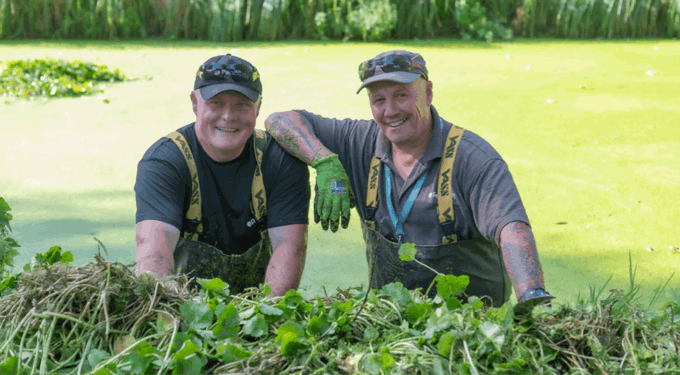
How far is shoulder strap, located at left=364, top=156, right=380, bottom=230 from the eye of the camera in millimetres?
2588

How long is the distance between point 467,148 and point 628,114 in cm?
415

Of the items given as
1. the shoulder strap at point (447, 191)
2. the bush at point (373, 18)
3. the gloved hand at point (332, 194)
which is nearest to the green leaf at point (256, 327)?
the gloved hand at point (332, 194)

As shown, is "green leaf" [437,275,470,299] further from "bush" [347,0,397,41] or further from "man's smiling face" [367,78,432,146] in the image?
"bush" [347,0,397,41]

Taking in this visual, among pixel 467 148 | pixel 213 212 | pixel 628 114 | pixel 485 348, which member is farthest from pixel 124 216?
pixel 628 114

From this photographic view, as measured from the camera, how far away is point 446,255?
2.49m

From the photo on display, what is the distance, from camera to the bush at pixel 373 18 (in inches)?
330

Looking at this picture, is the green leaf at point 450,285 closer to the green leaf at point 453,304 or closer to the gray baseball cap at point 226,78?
the green leaf at point 453,304

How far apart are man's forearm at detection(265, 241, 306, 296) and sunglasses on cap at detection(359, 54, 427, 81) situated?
76cm

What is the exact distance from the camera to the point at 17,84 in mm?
6934

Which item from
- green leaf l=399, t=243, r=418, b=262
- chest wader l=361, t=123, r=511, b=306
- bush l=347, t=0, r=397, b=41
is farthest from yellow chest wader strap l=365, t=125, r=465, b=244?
bush l=347, t=0, r=397, b=41

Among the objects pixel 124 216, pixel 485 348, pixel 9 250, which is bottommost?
pixel 124 216

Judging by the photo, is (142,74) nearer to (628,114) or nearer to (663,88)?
(628,114)

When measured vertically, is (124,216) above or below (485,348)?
below

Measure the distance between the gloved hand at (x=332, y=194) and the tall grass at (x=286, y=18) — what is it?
645 cm
